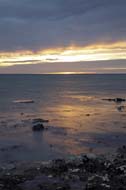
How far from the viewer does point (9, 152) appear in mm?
27969

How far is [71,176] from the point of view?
18.6 m

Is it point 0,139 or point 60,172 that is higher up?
point 0,139

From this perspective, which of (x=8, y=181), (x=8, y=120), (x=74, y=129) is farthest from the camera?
(x=8, y=120)

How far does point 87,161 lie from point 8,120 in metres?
26.6

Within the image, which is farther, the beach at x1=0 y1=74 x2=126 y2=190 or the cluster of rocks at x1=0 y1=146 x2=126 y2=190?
the beach at x1=0 y1=74 x2=126 y2=190

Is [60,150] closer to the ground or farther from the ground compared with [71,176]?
farther from the ground

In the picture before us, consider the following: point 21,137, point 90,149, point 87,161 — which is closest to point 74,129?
point 21,137

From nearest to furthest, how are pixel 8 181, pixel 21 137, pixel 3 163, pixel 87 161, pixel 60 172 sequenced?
pixel 8 181 < pixel 60 172 < pixel 87 161 < pixel 3 163 < pixel 21 137

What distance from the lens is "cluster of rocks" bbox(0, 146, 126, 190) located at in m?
17.0

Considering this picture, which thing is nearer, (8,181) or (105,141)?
(8,181)

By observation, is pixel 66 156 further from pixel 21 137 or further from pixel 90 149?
pixel 21 137

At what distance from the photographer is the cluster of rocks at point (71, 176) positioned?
17016 millimetres

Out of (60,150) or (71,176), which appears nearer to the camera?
(71,176)

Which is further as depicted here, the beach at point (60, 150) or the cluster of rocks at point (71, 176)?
the beach at point (60, 150)
